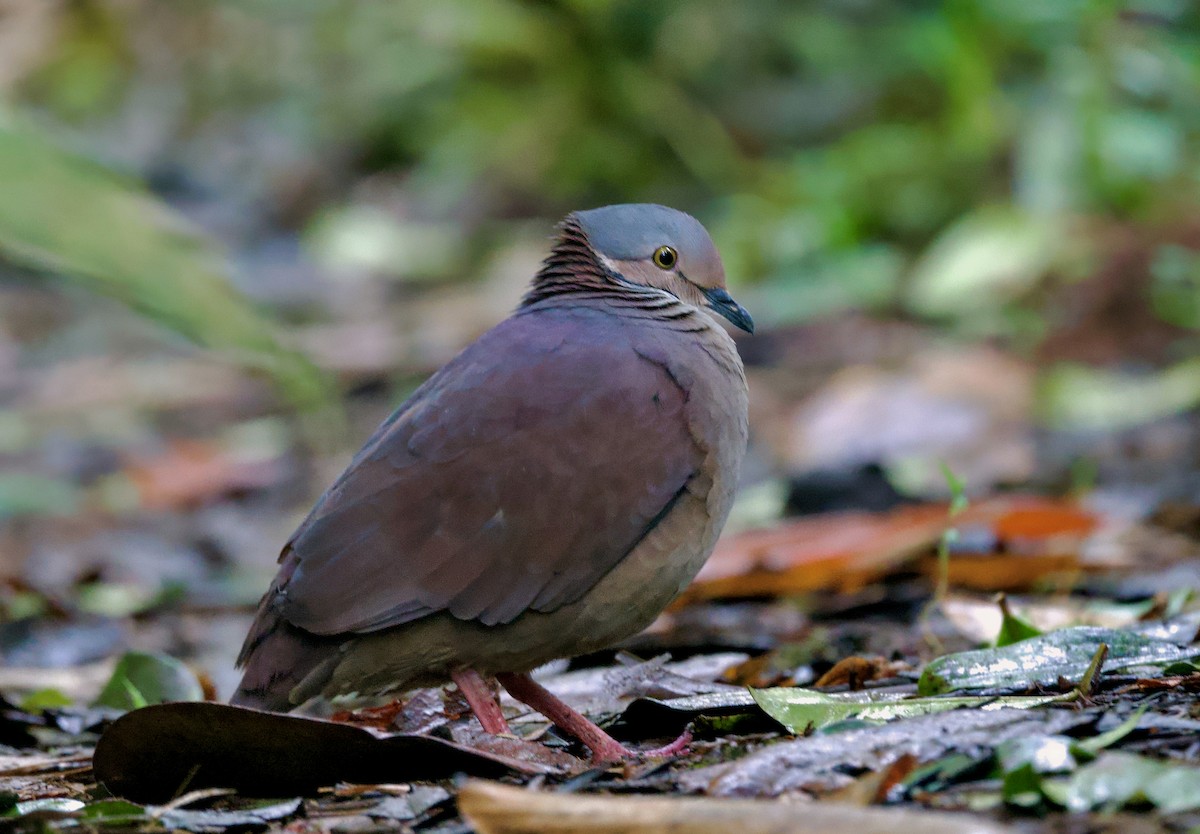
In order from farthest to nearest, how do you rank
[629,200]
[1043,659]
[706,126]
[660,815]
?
[706,126], [629,200], [1043,659], [660,815]

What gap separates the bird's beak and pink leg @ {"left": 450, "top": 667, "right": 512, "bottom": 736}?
1178 millimetres

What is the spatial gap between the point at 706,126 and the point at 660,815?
28.3 feet

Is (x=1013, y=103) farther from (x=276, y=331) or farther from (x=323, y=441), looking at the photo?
(x=276, y=331)

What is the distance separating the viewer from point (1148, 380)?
7.11 metres

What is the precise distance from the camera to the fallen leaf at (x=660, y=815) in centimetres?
200

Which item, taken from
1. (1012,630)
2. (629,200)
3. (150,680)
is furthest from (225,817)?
(629,200)

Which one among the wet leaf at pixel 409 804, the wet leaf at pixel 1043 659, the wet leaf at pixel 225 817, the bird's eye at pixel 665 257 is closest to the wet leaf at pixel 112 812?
the wet leaf at pixel 225 817

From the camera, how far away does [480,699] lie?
3104 mm

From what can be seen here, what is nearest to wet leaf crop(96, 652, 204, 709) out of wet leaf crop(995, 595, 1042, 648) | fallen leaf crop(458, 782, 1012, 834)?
fallen leaf crop(458, 782, 1012, 834)

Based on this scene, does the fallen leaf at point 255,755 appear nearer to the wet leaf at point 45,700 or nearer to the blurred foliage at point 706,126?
the wet leaf at point 45,700

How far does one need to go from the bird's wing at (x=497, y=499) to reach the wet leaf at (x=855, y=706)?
19.8 inches

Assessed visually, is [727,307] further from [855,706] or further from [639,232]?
[855,706]

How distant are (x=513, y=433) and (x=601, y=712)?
0.66 m

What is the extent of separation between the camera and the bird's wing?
3.05 metres
